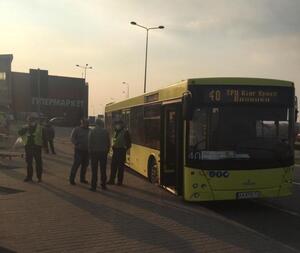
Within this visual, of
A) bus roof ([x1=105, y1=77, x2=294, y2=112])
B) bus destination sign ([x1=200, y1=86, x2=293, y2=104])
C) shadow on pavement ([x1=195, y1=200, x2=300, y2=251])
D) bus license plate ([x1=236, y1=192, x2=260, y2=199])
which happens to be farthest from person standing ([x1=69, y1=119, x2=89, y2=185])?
bus license plate ([x1=236, y1=192, x2=260, y2=199])

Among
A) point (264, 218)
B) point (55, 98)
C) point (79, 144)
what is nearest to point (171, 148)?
point (264, 218)

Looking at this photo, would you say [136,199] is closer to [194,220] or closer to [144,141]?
[194,220]

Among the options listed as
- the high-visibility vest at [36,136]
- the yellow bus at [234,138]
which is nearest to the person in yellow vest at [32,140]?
the high-visibility vest at [36,136]

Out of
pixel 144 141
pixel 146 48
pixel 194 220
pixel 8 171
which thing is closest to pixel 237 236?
pixel 194 220

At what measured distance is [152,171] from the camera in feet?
48.0

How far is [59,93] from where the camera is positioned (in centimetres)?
10094

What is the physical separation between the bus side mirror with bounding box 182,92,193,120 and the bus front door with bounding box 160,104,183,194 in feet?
2.25

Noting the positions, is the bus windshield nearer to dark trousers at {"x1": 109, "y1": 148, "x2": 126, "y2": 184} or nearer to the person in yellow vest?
dark trousers at {"x1": 109, "y1": 148, "x2": 126, "y2": 184}

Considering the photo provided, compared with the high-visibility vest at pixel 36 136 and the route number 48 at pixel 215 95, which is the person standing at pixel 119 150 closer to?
the high-visibility vest at pixel 36 136

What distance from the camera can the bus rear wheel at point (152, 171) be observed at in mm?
14164

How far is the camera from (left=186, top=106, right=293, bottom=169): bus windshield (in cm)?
1115

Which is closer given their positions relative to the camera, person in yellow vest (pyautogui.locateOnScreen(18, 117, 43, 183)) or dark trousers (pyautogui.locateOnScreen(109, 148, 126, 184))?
dark trousers (pyautogui.locateOnScreen(109, 148, 126, 184))

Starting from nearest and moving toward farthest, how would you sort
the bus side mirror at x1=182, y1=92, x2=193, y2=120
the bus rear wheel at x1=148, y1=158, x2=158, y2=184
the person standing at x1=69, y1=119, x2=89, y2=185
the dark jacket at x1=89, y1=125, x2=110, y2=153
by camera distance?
the bus side mirror at x1=182, y1=92, x2=193, y2=120, the dark jacket at x1=89, y1=125, x2=110, y2=153, the bus rear wheel at x1=148, y1=158, x2=158, y2=184, the person standing at x1=69, y1=119, x2=89, y2=185

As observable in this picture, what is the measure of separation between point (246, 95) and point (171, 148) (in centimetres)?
232
